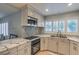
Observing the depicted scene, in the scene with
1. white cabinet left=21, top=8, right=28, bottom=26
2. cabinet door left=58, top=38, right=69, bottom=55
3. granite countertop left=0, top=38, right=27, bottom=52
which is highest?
white cabinet left=21, top=8, right=28, bottom=26

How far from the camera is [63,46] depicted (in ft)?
10.4

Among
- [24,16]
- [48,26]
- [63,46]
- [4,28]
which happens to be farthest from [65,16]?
[4,28]

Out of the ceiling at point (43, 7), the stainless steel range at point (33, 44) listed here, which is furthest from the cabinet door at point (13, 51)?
the ceiling at point (43, 7)

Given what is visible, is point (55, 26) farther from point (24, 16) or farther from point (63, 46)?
point (24, 16)

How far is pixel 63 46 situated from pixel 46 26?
1.01 meters

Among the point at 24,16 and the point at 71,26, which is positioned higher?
the point at 24,16

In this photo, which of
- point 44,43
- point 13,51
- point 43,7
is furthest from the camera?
point 44,43

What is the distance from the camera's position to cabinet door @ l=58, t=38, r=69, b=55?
303 cm

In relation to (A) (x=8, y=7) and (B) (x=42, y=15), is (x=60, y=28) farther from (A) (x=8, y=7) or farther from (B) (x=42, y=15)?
(A) (x=8, y=7)

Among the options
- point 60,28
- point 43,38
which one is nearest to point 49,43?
point 43,38

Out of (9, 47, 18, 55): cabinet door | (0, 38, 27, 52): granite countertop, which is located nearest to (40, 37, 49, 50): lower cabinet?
(0, 38, 27, 52): granite countertop

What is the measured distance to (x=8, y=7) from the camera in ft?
6.95

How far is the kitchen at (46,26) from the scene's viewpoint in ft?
7.02

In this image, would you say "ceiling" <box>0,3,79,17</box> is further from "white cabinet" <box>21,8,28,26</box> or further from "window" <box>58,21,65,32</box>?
"window" <box>58,21,65,32</box>
